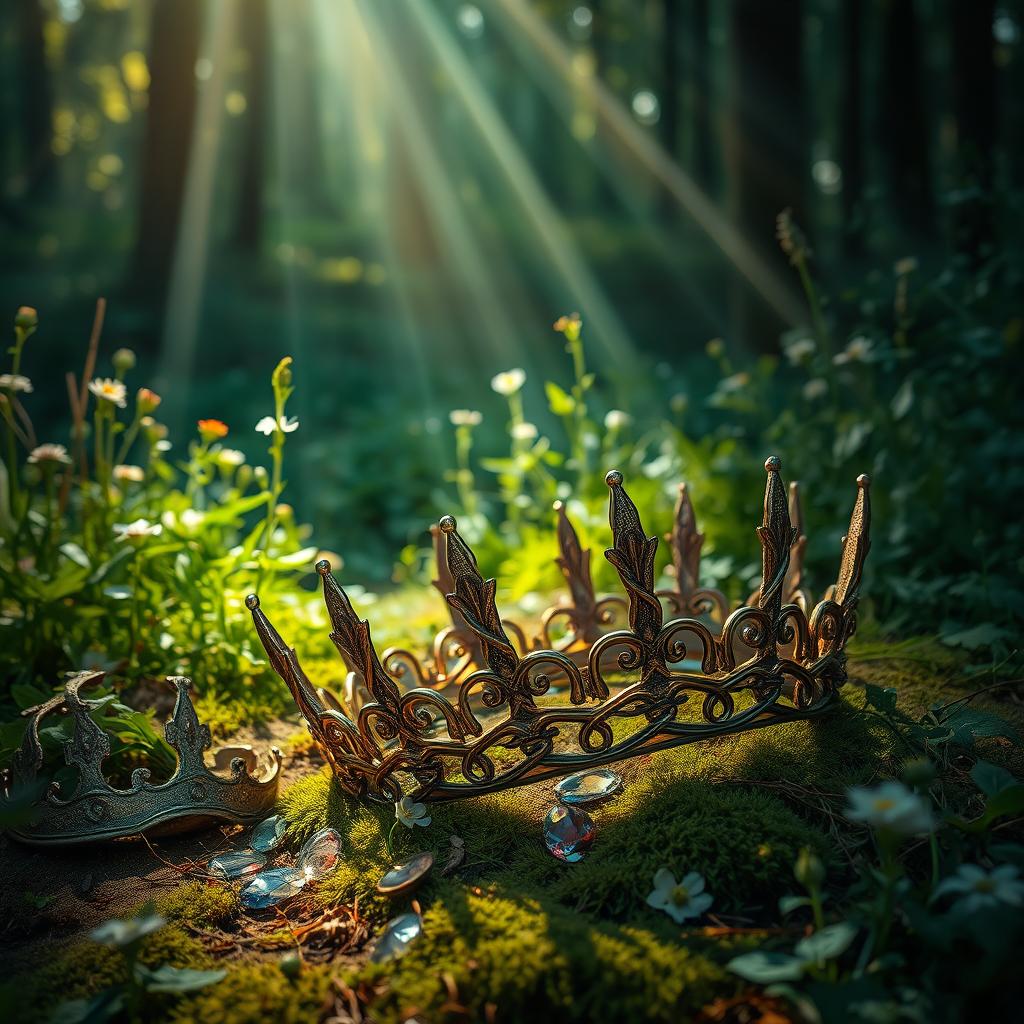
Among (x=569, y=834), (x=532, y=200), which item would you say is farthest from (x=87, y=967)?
(x=532, y=200)

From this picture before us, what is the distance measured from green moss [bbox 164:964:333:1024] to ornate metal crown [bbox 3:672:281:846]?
50cm

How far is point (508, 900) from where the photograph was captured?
5.41 feet

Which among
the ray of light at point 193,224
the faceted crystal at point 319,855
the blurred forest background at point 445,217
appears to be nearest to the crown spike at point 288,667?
the faceted crystal at point 319,855

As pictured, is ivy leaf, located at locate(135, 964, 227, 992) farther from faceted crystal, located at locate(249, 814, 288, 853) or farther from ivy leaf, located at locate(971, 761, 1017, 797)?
ivy leaf, located at locate(971, 761, 1017, 797)

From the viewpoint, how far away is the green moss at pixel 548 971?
4.56 ft

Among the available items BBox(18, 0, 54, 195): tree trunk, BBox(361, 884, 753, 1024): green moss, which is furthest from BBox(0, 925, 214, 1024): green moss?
BBox(18, 0, 54, 195): tree trunk

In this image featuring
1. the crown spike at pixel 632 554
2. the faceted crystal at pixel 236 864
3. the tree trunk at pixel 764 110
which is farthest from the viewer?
the tree trunk at pixel 764 110

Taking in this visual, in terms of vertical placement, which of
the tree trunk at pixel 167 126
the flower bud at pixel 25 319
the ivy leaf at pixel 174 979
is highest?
the tree trunk at pixel 167 126

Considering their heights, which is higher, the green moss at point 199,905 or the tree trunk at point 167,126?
the tree trunk at point 167,126

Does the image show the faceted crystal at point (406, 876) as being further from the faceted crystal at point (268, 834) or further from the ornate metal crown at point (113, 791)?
the ornate metal crown at point (113, 791)

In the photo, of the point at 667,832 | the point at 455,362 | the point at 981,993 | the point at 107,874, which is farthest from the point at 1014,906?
the point at 455,362

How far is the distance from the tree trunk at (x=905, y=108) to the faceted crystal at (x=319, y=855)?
36.7ft

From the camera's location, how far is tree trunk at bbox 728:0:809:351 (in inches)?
228

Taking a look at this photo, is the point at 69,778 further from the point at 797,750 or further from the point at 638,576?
the point at 797,750
